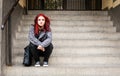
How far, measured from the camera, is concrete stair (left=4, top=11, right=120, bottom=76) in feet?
23.3

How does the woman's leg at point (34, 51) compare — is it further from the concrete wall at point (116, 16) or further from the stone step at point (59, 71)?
the concrete wall at point (116, 16)

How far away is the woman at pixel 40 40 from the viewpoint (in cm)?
721

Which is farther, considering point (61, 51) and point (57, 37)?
point (57, 37)

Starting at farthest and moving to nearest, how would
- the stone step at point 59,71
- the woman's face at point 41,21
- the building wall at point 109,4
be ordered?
1. the building wall at point 109,4
2. the woman's face at point 41,21
3. the stone step at point 59,71

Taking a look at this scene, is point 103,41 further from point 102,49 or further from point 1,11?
point 1,11

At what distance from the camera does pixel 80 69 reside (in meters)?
7.10

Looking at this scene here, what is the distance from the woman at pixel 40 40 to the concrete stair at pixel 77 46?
0.25m

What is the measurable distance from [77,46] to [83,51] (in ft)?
0.95

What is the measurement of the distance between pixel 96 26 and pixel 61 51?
1784 mm

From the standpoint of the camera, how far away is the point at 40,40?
738cm

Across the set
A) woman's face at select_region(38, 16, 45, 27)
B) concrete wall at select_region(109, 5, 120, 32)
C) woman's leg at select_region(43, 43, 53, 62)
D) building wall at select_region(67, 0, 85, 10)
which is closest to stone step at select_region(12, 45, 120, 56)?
woman's leg at select_region(43, 43, 53, 62)

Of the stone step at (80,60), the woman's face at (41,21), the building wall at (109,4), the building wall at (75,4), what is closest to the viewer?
the woman's face at (41,21)

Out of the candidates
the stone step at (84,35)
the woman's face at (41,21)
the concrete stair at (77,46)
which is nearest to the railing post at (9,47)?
the concrete stair at (77,46)

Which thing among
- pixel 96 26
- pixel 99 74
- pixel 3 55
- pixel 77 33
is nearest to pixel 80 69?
pixel 99 74
